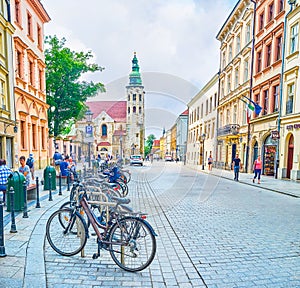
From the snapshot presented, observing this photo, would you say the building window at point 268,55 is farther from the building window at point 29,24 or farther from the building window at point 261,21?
the building window at point 29,24

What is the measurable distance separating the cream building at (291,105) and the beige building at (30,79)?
60.8 ft

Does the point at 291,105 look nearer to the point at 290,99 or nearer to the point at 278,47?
the point at 290,99

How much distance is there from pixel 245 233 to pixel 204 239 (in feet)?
3.49

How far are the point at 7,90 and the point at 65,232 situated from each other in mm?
14336

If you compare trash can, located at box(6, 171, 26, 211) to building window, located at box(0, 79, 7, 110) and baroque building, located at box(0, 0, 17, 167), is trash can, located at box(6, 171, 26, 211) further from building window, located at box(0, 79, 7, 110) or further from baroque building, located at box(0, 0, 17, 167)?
building window, located at box(0, 79, 7, 110)

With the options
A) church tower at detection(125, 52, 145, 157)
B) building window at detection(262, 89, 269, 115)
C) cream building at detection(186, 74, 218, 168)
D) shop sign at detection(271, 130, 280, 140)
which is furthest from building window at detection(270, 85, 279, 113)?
church tower at detection(125, 52, 145, 157)

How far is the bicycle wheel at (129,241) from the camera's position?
3.30m

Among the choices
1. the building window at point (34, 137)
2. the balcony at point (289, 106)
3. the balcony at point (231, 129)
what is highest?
the balcony at point (289, 106)

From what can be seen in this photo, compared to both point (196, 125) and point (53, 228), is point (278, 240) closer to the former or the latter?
point (53, 228)

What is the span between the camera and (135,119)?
64.9 metres

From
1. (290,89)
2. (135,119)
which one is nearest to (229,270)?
(290,89)

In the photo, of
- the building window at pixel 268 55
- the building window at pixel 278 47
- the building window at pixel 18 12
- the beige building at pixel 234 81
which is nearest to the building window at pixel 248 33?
the beige building at pixel 234 81

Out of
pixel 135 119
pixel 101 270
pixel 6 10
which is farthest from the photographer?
pixel 135 119

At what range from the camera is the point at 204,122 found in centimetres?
3475
